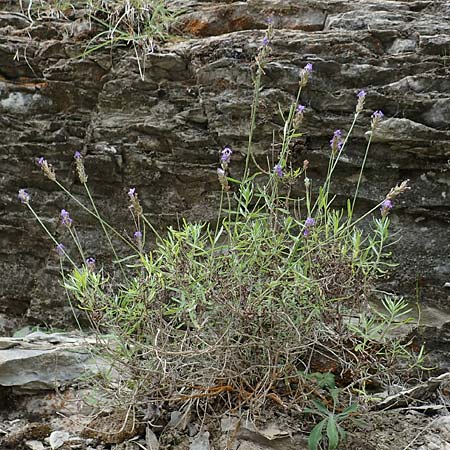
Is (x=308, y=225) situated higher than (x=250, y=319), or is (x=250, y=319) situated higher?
(x=308, y=225)

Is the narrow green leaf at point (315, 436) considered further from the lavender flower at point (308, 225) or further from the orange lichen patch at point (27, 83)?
the orange lichen patch at point (27, 83)

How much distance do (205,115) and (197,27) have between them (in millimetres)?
717

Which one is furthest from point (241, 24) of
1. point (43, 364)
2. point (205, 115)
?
point (43, 364)

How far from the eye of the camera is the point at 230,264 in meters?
2.17

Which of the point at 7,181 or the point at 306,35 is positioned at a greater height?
the point at 306,35

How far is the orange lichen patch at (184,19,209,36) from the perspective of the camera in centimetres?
352

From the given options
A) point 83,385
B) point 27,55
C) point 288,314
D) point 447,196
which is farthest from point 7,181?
point 447,196

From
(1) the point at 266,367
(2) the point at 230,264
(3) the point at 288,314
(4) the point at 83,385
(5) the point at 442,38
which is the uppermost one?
(5) the point at 442,38

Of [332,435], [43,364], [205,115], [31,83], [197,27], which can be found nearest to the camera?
[332,435]

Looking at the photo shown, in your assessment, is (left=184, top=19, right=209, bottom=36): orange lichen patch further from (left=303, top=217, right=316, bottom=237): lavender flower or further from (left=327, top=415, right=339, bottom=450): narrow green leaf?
(left=327, top=415, right=339, bottom=450): narrow green leaf

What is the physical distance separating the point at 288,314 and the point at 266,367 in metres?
0.20

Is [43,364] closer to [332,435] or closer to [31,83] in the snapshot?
[332,435]

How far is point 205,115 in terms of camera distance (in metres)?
3.15

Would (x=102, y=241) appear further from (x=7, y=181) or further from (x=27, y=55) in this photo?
(x=27, y=55)
